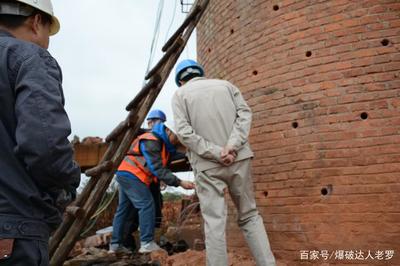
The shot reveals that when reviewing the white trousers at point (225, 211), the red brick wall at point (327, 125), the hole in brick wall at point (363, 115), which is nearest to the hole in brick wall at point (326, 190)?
the red brick wall at point (327, 125)

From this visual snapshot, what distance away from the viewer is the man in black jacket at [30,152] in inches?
60.9

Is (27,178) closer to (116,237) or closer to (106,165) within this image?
(106,165)

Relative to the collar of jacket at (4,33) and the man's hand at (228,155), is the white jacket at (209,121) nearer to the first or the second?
the man's hand at (228,155)

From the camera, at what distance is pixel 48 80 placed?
1660mm

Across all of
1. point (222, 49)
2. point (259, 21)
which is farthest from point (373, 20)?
point (222, 49)

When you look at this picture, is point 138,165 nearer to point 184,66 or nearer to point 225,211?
point 184,66

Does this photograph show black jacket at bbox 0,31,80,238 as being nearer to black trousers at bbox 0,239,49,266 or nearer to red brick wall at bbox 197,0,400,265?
black trousers at bbox 0,239,49,266

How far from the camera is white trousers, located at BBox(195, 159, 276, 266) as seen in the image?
3.14m

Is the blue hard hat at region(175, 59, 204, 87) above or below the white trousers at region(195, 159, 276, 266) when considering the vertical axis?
above

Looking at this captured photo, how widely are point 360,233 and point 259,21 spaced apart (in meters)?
2.34

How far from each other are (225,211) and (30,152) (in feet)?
6.59

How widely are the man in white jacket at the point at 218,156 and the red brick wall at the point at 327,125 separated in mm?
690

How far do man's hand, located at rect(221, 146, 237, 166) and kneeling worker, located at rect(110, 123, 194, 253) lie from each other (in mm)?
1243

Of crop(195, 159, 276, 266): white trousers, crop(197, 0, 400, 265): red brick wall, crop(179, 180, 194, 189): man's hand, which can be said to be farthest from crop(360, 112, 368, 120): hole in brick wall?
crop(179, 180, 194, 189): man's hand
